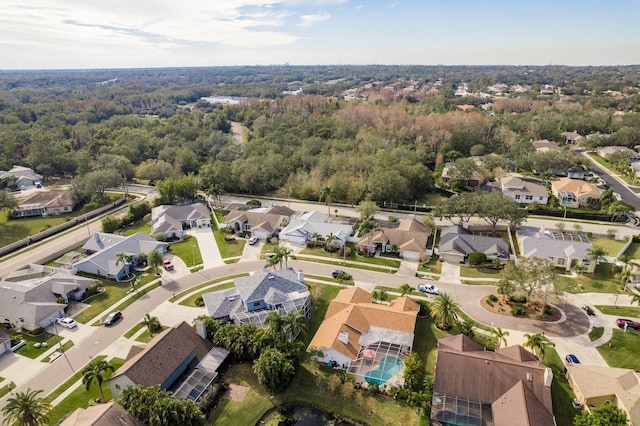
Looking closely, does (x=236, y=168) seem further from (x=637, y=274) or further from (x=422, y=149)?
(x=637, y=274)

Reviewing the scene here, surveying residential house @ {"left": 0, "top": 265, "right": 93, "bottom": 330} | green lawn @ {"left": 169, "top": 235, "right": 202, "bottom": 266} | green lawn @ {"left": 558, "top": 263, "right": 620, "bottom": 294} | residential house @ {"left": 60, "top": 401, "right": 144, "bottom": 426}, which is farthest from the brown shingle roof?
green lawn @ {"left": 558, "top": 263, "right": 620, "bottom": 294}

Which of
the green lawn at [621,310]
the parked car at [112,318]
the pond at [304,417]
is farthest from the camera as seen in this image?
the green lawn at [621,310]

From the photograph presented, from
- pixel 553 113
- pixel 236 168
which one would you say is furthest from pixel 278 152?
pixel 553 113

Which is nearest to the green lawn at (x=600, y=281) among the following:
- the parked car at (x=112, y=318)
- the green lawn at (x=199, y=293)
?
the green lawn at (x=199, y=293)

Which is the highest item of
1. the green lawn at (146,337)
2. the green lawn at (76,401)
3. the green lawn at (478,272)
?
the green lawn at (76,401)

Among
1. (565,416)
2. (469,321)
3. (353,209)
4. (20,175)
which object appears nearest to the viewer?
(565,416)

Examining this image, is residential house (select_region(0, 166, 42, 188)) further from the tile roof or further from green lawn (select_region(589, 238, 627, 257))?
green lawn (select_region(589, 238, 627, 257))

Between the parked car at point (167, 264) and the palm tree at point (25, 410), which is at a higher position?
the palm tree at point (25, 410)

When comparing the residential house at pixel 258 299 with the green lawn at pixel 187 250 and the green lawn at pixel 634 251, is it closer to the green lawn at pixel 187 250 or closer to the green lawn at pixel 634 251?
the green lawn at pixel 187 250
